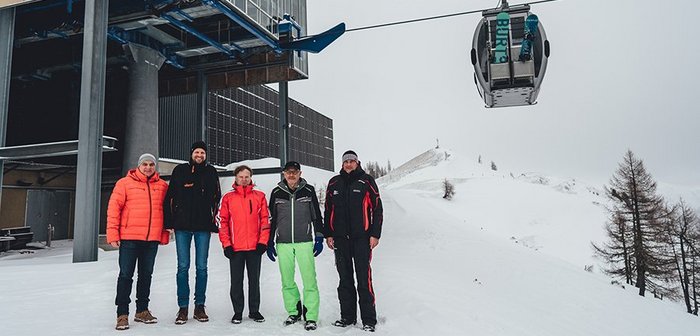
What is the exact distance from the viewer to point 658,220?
89.4 ft

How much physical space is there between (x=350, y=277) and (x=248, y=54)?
15.7 m

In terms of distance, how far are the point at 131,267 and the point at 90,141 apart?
27.9ft

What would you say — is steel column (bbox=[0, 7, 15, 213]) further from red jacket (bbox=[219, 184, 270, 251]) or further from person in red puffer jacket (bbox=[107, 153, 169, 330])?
red jacket (bbox=[219, 184, 270, 251])

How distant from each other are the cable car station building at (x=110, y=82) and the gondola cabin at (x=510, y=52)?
339 inches

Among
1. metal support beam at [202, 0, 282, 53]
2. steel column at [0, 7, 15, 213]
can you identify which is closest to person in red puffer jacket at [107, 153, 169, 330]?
metal support beam at [202, 0, 282, 53]

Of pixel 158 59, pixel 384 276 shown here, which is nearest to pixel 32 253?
pixel 158 59

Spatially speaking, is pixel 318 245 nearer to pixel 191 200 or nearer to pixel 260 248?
pixel 260 248

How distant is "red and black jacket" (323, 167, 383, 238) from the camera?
4.63 m

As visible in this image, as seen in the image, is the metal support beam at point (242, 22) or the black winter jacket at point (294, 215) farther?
the metal support beam at point (242, 22)

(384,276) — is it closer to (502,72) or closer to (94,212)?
(502,72)

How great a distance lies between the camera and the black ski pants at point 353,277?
15.1 feet

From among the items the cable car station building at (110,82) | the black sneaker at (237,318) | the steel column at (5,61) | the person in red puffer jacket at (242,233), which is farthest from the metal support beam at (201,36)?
the black sneaker at (237,318)

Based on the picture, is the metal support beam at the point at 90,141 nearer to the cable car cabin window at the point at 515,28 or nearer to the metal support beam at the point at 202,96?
the metal support beam at the point at 202,96

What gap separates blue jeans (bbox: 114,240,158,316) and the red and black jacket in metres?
1.90
